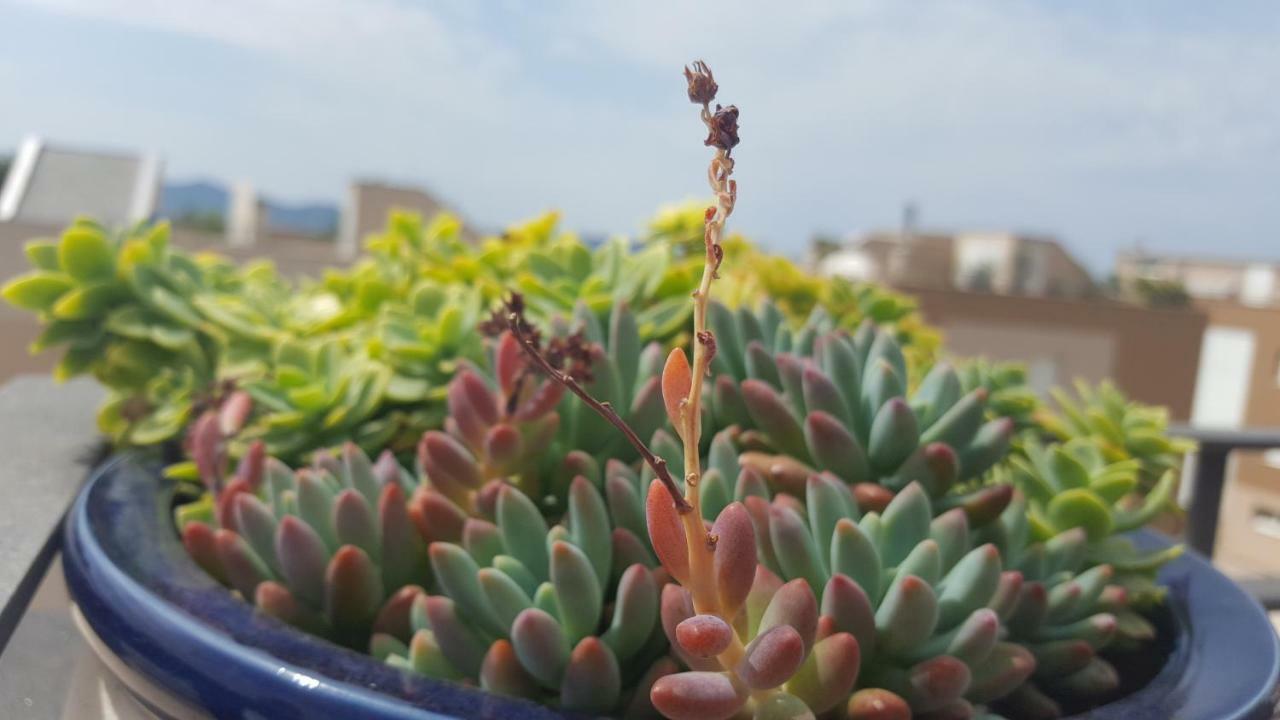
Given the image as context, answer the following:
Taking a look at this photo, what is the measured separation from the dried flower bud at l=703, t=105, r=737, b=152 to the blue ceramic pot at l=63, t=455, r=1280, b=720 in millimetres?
277

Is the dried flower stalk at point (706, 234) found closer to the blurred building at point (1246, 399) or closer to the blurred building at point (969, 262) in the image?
the blurred building at point (969, 262)

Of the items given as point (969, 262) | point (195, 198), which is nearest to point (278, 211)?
point (195, 198)

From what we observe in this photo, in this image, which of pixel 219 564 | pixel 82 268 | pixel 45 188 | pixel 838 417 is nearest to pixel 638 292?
pixel 838 417

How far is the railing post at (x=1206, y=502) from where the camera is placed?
1.63 metres

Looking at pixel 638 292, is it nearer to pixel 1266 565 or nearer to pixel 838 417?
pixel 838 417

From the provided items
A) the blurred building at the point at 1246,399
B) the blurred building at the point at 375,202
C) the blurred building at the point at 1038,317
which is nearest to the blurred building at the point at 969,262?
the blurred building at the point at 1038,317

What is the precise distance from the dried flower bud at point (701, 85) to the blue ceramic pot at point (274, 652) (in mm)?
288

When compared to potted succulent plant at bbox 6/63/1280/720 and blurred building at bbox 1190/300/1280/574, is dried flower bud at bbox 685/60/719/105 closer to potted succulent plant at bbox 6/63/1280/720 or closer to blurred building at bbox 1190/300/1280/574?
potted succulent plant at bbox 6/63/1280/720

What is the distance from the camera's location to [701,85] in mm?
312

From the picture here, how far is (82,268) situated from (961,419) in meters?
0.84

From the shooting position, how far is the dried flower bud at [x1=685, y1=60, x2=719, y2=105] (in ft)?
1.02

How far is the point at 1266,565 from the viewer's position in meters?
16.0

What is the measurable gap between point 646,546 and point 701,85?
13.5 inches

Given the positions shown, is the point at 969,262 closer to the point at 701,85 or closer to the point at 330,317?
the point at 330,317
